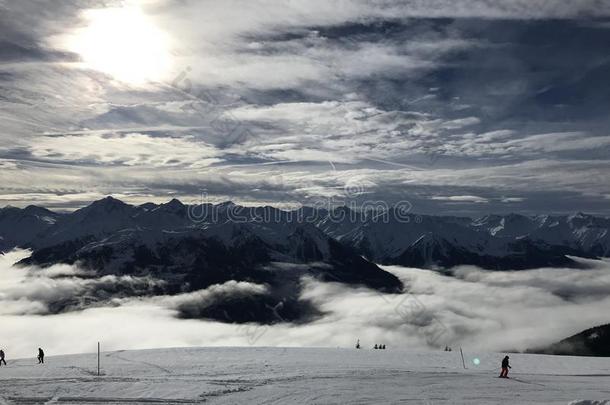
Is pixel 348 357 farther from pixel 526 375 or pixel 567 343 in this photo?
pixel 567 343

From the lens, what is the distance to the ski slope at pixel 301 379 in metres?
28.7

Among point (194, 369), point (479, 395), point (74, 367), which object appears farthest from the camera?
point (74, 367)

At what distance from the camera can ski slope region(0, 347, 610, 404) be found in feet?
94.2

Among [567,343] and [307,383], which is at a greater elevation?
[307,383]

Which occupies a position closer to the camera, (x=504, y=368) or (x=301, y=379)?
(x=301, y=379)

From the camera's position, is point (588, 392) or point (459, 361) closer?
point (588, 392)

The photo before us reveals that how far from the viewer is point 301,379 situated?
3403 cm

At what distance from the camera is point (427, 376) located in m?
36.1

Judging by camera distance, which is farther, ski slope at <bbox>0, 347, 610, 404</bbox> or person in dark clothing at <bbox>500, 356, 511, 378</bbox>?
person in dark clothing at <bbox>500, 356, 511, 378</bbox>

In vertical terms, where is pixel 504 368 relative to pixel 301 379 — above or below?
above

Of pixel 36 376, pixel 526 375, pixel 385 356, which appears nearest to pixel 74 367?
pixel 36 376

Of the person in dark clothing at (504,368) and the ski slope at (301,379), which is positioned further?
the person in dark clothing at (504,368)

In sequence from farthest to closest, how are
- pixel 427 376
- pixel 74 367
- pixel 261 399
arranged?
pixel 74 367
pixel 427 376
pixel 261 399

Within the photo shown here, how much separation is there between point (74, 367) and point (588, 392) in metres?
38.9
